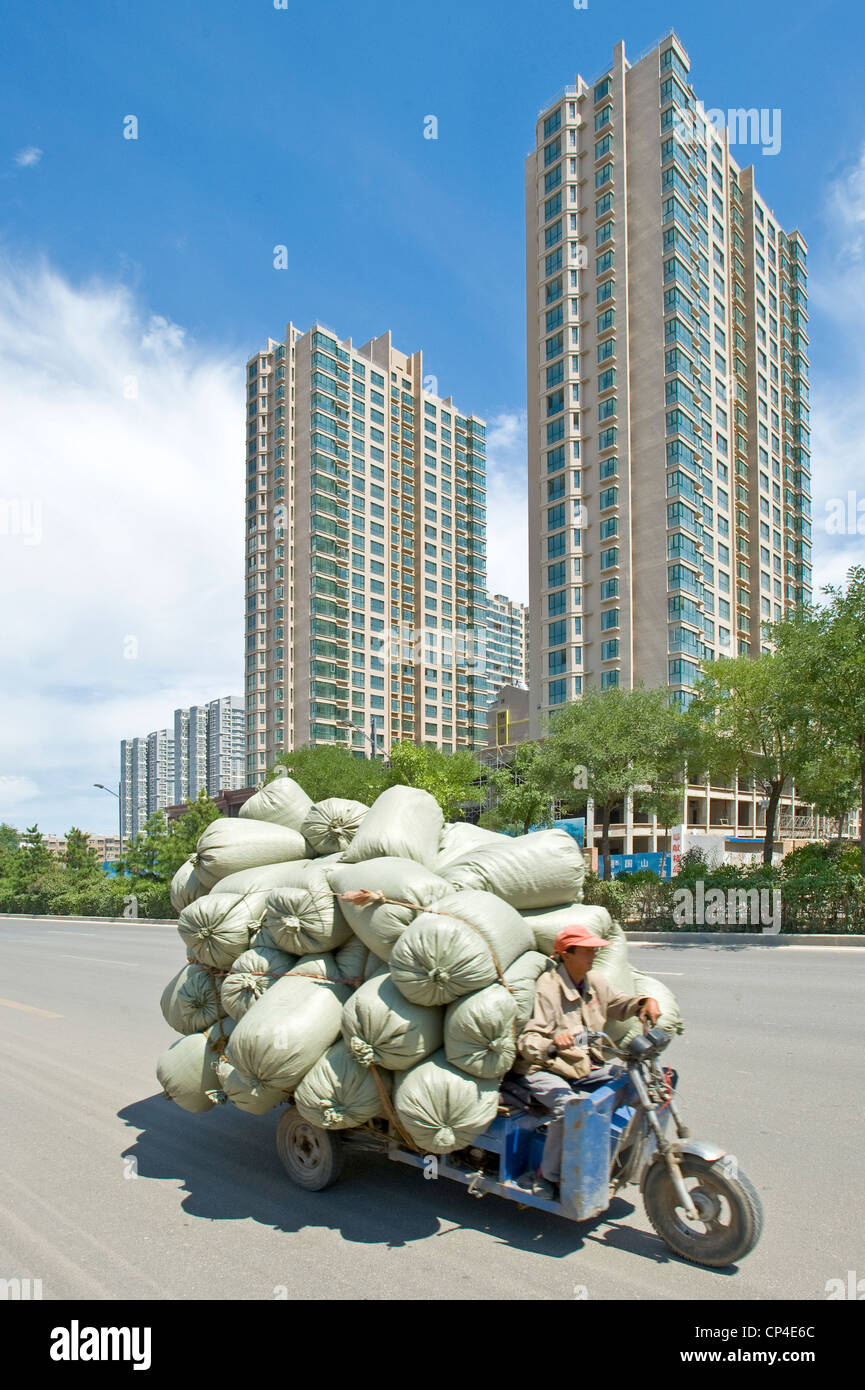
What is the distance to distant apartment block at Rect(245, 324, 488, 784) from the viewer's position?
3228 inches

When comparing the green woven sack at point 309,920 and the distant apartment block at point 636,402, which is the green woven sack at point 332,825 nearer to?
the green woven sack at point 309,920

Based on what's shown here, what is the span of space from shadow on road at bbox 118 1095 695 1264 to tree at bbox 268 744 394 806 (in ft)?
133

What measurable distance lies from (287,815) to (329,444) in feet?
272

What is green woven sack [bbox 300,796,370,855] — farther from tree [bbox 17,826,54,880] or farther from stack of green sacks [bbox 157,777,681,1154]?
tree [bbox 17,826,54,880]

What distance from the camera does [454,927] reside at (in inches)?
163

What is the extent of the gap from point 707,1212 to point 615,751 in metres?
22.0

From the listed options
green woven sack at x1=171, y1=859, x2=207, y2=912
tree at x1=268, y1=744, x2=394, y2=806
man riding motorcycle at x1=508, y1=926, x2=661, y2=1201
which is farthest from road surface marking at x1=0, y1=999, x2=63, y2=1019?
tree at x1=268, y1=744, x2=394, y2=806

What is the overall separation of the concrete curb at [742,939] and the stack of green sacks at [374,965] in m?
14.3

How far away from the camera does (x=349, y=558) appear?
85.9 metres

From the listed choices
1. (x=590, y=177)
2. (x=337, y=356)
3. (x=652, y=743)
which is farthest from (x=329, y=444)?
(x=652, y=743)

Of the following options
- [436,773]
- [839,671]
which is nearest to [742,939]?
[839,671]

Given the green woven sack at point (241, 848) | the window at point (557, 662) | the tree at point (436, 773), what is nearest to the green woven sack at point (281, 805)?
the green woven sack at point (241, 848)

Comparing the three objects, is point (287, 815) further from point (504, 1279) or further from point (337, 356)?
point (337, 356)

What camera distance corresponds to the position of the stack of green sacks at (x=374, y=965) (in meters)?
4.08
